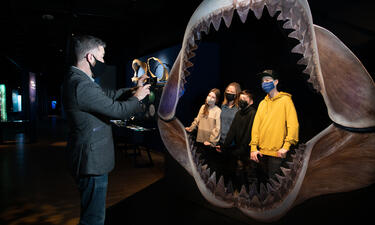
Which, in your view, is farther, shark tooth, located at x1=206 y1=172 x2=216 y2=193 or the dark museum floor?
shark tooth, located at x1=206 y1=172 x2=216 y2=193

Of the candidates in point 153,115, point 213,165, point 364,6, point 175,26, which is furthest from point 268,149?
point 153,115

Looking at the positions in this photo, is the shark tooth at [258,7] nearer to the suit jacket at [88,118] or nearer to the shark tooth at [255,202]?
the suit jacket at [88,118]

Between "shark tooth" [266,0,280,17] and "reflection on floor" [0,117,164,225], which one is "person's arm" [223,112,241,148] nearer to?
"shark tooth" [266,0,280,17]


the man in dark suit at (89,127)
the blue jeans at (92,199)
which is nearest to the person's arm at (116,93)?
the man in dark suit at (89,127)

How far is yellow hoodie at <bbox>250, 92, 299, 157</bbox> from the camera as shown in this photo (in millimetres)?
1822

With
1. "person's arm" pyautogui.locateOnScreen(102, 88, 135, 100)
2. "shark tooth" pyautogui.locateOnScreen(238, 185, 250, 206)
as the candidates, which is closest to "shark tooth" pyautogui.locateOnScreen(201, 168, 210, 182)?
"shark tooth" pyautogui.locateOnScreen(238, 185, 250, 206)

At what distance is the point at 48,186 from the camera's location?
3469mm

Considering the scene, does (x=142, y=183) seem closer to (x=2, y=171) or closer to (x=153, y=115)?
(x=153, y=115)

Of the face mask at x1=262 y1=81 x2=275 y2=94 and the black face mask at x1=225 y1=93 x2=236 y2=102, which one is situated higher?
A: the face mask at x1=262 y1=81 x2=275 y2=94

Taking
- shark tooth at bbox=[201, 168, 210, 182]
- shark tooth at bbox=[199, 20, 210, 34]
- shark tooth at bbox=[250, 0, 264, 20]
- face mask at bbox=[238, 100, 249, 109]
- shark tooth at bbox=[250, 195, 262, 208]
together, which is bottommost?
shark tooth at bbox=[250, 195, 262, 208]

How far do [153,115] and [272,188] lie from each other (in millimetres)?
4422

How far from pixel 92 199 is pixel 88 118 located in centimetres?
52

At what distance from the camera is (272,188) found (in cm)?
174

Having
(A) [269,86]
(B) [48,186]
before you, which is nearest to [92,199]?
(A) [269,86]
